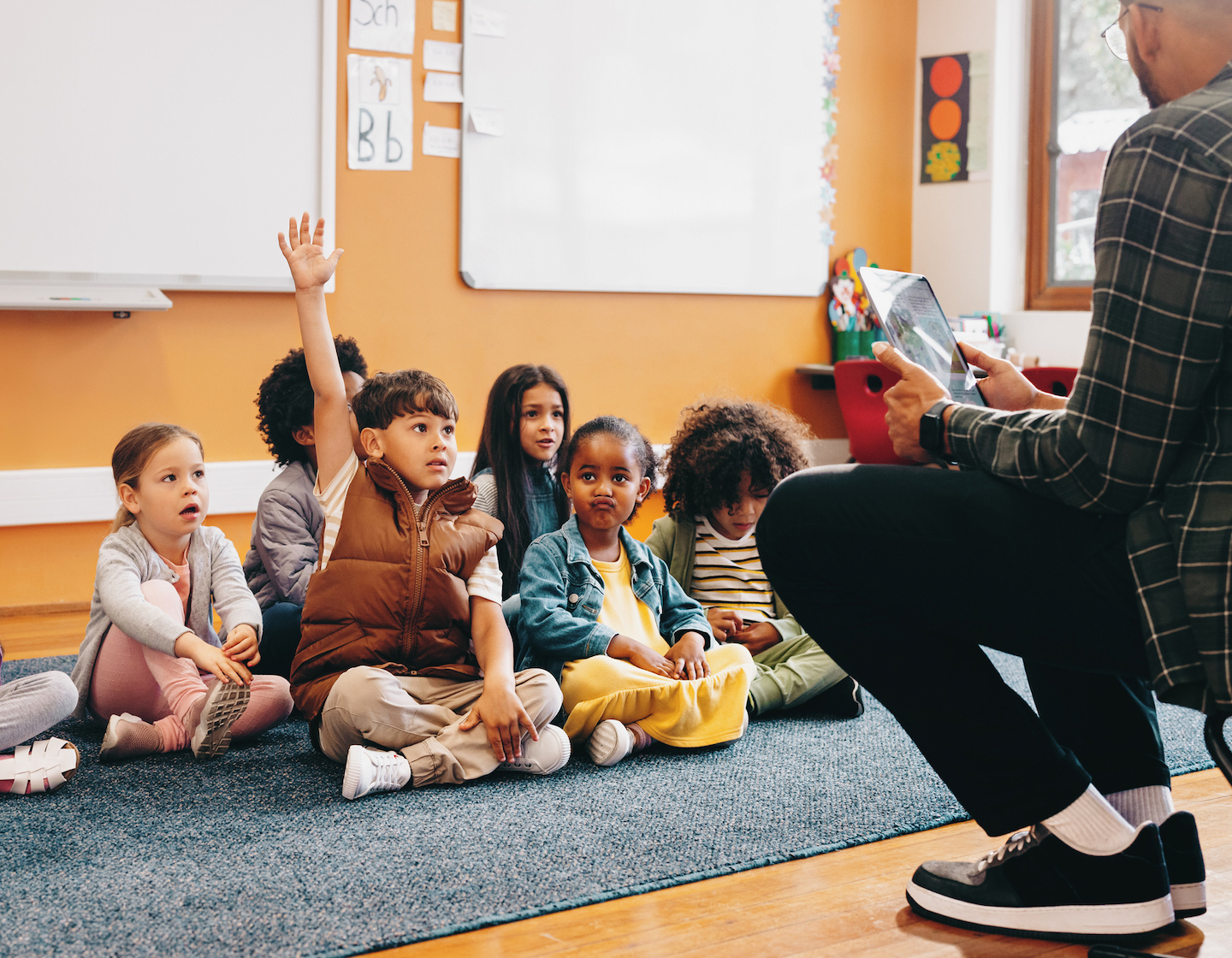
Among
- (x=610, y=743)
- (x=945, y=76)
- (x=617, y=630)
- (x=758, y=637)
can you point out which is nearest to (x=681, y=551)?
(x=758, y=637)

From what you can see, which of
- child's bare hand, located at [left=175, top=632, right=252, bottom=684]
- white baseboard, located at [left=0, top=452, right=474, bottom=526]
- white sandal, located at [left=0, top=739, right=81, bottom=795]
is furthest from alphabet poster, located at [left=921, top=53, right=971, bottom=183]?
white sandal, located at [left=0, top=739, right=81, bottom=795]

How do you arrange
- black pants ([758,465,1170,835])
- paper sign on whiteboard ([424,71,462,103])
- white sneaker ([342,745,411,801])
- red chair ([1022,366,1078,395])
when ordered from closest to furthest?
1. black pants ([758,465,1170,835])
2. white sneaker ([342,745,411,801])
3. red chair ([1022,366,1078,395])
4. paper sign on whiteboard ([424,71,462,103])

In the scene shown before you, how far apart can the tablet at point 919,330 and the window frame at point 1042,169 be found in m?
2.59

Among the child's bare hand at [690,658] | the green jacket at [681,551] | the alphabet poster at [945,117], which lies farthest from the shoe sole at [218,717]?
the alphabet poster at [945,117]

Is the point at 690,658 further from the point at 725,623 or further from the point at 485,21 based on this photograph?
the point at 485,21

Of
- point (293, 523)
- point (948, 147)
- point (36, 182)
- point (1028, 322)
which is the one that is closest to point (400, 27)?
point (36, 182)

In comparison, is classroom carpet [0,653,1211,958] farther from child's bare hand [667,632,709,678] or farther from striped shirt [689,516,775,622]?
striped shirt [689,516,775,622]

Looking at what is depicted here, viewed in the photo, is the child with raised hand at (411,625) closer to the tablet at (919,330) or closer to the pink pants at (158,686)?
the pink pants at (158,686)

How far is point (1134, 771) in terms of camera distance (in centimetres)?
122

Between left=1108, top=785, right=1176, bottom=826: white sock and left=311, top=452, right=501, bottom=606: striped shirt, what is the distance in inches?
36.4

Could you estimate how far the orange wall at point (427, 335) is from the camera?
2869mm

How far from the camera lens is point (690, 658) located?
6.08 ft

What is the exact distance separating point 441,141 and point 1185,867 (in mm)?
2735

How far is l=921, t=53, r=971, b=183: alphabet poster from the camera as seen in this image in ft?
13.0
